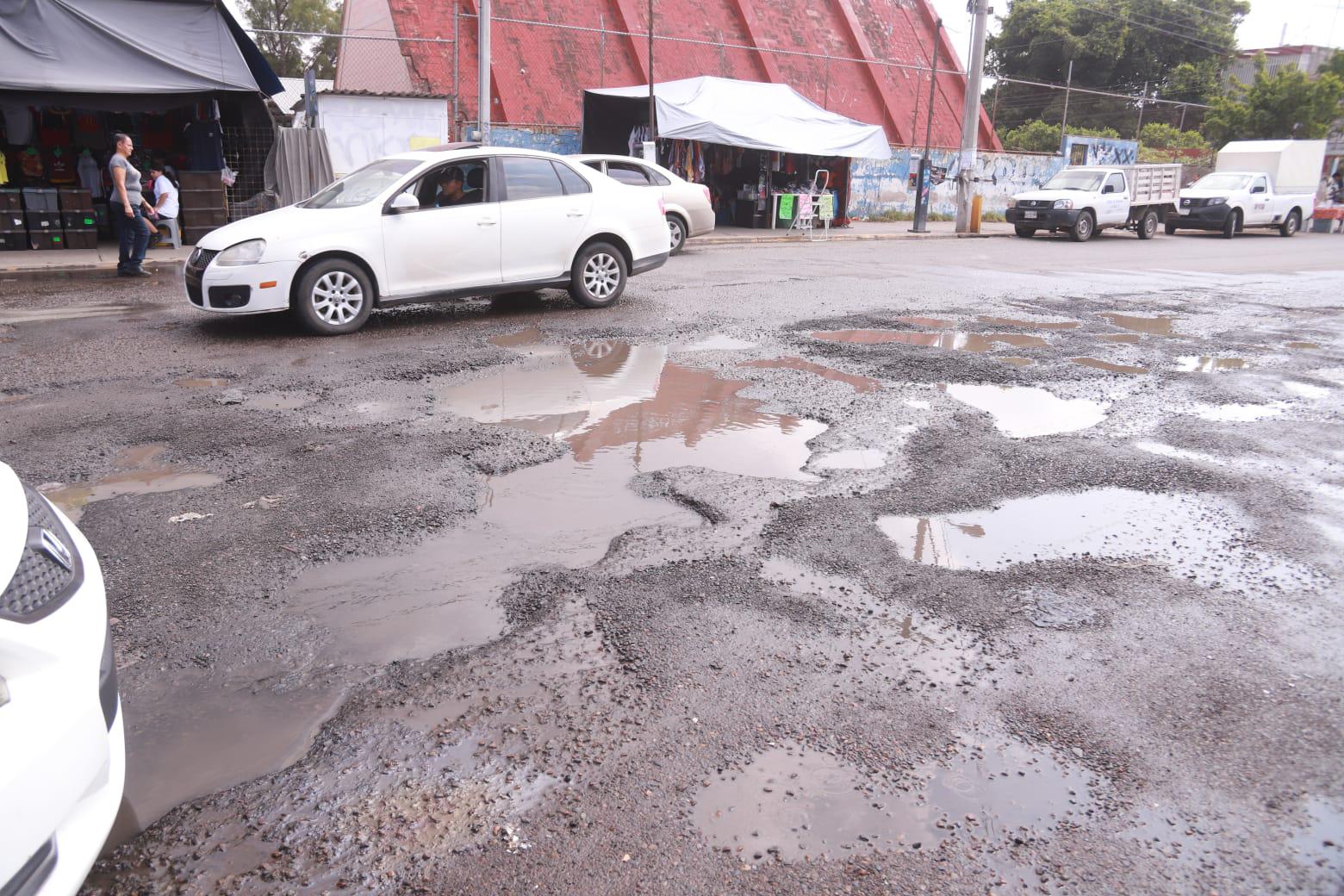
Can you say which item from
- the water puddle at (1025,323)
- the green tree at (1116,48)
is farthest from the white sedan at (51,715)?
the green tree at (1116,48)

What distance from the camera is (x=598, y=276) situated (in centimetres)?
1041

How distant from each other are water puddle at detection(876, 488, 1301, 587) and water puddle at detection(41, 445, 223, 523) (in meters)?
3.65

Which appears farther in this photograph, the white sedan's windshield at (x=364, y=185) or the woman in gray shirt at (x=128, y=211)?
the woman in gray shirt at (x=128, y=211)

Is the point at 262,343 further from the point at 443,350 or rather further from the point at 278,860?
the point at 278,860

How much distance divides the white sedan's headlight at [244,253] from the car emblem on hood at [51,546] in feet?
21.2

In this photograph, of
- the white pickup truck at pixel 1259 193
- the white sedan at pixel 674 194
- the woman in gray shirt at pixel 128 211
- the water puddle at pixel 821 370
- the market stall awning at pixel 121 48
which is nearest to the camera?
the water puddle at pixel 821 370

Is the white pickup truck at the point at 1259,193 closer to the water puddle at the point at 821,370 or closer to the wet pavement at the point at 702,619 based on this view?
the wet pavement at the point at 702,619

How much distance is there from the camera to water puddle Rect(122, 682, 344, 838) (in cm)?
273

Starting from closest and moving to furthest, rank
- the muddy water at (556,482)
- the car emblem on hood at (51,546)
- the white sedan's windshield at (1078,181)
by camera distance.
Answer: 1. the car emblem on hood at (51,546)
2. the muddy water at (556,482)
3. the white sedan's windshield at (1078,181)

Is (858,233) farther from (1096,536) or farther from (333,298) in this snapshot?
(1096,536)

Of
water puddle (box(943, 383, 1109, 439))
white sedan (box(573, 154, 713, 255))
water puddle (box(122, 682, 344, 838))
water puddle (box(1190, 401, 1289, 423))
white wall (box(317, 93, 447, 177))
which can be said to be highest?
white wall (box(317, 93, 447, 177))

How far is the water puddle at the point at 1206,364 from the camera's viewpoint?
8477mm

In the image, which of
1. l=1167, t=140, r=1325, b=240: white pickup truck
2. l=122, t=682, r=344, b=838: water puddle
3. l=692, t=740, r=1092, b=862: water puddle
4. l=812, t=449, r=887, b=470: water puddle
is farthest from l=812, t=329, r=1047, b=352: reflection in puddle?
l=1167, t=140, r=1325, b=240: white pickup truck

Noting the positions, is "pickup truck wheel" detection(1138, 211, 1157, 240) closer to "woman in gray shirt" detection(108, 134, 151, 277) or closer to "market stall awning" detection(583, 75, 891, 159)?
"market stall awning" detection(583, 75, 891, 159)
